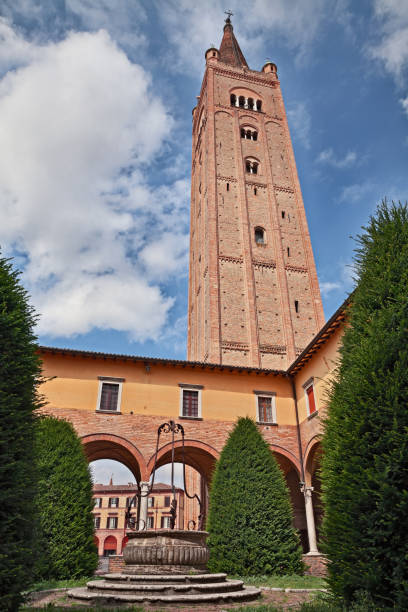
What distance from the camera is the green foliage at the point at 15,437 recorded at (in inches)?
176

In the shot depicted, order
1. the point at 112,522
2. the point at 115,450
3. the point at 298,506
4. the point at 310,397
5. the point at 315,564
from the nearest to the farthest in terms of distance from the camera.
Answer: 1. the point at 315,564
2. the point at 310,397
3. the point at 115,450
4. the point at 298,506
5. the point at 112,522

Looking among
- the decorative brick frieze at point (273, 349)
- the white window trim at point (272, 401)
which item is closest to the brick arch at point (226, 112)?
the decorative brick frieze at point (273, 349)

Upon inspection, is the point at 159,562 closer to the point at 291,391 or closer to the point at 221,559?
the point at 221,559

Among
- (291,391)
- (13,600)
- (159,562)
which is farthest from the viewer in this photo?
(291,391)

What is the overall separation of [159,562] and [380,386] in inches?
211

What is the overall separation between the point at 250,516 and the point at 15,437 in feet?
27.6

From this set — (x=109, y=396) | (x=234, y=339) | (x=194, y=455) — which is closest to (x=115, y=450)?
(x=109, y=396)

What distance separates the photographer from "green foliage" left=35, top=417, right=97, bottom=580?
1088 cm

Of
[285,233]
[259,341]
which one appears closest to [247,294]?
[259,341]

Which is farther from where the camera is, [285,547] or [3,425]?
[285,547]

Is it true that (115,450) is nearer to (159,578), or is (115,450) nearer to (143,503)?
(143,503)

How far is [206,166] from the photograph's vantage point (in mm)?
29484

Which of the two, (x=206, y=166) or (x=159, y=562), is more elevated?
(x=206, y=166)

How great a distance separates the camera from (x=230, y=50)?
1583 inches
